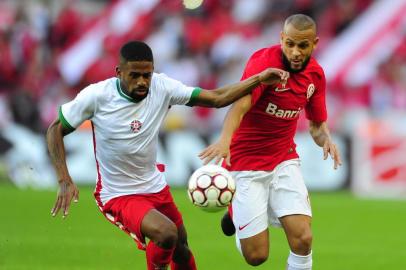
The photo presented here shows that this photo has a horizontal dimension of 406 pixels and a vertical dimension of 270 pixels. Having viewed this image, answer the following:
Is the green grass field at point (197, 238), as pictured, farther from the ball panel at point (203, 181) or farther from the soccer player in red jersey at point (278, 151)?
the ball panel at point (203, 181)

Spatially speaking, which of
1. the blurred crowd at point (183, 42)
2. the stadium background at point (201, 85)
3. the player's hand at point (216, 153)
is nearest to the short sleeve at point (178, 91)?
the player's hand at point (216, 153)

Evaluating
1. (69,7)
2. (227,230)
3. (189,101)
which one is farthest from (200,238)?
(69,7)

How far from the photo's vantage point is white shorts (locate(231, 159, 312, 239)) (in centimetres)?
805

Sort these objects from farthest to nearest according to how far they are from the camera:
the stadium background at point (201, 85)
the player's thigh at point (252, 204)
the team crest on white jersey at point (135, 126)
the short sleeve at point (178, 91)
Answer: the stadium background at point (201, 85)
the player's thigh at point (252, 204)
the short sleeve at point (178, 91)
the team crest on white jersey at point (135, 126)

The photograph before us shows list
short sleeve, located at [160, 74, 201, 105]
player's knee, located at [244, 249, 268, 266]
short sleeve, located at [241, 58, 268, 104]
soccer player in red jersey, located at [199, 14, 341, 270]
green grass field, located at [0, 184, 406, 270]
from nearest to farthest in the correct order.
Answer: short sleeve, located at [160, 74, 201, 105] → short sleeve, located at [241, 58, 268, 104] → soccer player in red jersey, located at [199, 14, 341, 270] → player's knee, located at [244, 249, 268, 266] → green grass field, located at [0, 184, 406, 270]

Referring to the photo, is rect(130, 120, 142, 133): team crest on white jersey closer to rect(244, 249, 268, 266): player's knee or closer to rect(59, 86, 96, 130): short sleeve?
rect(59, 86, 96, 130): short sleeve

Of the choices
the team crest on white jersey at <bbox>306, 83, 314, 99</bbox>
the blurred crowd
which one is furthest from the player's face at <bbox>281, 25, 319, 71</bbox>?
the blurred crowd

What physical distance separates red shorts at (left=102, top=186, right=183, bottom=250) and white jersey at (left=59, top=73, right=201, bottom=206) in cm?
6

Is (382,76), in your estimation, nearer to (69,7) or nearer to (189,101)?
(69,7)

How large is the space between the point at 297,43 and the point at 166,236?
1.91m

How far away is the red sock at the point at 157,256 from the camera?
23.4 feet

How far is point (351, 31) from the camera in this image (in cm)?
1884

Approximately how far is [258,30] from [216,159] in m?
12.4

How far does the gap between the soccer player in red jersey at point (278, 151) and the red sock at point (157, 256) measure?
40.6 inches
